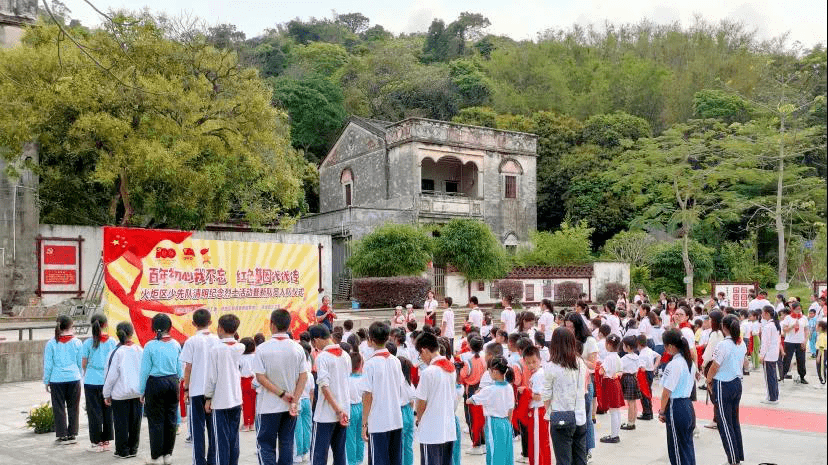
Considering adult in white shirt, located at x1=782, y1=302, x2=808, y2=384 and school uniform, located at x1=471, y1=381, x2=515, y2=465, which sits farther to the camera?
adult in white shirt, located at x1=782, y1=302, x2=808, y2=384

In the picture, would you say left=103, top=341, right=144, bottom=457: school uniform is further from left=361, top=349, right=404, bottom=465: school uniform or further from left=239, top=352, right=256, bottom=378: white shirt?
left=361, top=349, right=404, bottom=465: school uniform

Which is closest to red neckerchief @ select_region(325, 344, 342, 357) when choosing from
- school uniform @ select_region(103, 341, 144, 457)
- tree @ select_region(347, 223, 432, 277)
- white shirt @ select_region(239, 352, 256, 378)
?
white shirt @ select_region(239, 352, 256, 378)

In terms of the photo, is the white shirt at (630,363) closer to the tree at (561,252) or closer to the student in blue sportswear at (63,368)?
the student in blue sportswear at (63,368)

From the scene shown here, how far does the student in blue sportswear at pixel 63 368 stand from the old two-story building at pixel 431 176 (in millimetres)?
20294

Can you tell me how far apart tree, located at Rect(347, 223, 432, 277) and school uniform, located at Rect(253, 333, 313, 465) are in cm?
1884

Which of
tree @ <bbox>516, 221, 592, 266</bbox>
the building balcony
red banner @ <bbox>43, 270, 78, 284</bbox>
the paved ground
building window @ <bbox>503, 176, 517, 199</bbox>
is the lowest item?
the paved ground

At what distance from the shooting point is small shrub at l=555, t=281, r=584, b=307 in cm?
2827

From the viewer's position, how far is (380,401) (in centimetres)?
634

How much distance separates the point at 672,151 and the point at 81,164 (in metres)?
21.6

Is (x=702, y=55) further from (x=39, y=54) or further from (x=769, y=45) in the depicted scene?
(x=39, y=54)

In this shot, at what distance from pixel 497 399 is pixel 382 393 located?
41.2 inches

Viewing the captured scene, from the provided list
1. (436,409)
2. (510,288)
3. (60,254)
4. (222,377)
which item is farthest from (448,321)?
(510,288)

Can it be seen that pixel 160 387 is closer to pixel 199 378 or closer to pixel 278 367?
pixel 199 378

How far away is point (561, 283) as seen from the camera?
28453mm
